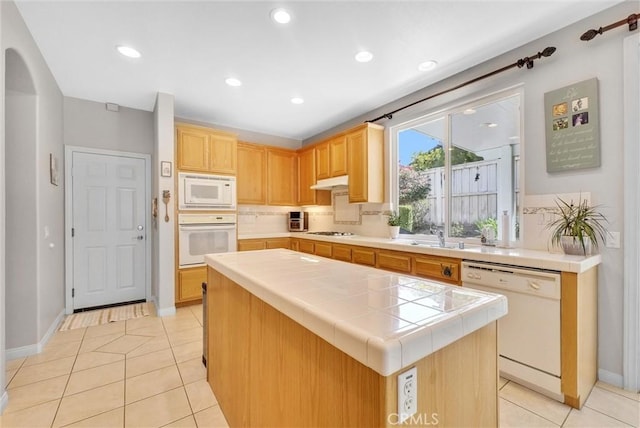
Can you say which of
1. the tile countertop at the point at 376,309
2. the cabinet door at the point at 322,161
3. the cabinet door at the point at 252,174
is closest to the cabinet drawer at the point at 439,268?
the tile countertop at the point at 376,309

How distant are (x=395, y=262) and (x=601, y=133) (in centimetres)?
182

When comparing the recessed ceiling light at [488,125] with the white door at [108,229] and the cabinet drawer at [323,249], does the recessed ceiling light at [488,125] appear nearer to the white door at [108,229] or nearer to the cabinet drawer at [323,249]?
the cabinet drawer at [323,249]

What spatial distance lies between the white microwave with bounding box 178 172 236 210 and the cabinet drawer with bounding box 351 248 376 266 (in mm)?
1868

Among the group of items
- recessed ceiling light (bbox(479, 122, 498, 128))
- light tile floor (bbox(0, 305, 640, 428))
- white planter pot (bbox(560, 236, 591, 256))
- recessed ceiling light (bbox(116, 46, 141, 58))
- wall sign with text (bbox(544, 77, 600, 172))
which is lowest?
light tile floor (bbox(0, 305, 640, 428))

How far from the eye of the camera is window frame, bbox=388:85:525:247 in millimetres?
2428

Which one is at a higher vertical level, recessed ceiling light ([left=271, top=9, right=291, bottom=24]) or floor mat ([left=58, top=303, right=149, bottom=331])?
recessed ceiling light ([left=271, top=9, right=291, bottom=24])

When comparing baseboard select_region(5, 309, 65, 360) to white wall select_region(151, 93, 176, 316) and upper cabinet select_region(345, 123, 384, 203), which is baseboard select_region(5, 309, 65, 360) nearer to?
white wall select_region(151, 93, 176, 316)

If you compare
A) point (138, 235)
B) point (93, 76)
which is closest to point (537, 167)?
point (93, 76)

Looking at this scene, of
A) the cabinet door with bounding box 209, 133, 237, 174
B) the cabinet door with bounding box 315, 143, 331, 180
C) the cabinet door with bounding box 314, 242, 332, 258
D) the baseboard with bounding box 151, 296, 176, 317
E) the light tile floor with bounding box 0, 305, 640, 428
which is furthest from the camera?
the cabinet door with bounding box 315, 143, 331, 180

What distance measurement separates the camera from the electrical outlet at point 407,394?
2.14 feet

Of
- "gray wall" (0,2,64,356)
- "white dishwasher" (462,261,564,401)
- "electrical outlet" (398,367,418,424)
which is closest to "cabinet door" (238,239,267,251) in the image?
"gray wall" (0,2,64,356)

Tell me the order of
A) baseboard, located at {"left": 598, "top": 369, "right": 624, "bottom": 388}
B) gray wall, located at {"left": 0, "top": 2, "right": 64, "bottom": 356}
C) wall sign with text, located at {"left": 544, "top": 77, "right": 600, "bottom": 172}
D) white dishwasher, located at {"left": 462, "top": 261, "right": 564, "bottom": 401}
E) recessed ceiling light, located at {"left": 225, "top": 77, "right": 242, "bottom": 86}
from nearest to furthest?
white dishwasher, located at {"left": 462, "top": 261, "right": 564, "bottom": 401} < baseboard, located at {"left": 598, "top": 369, "right": 624, "bottom": 388} < wall sign with text, located at {"left": 544, "top": 77, "right": 600, "bottom": 172} < gray wall, located at {"left": 0, "top": 2, "right": 64, "bottom": 356} < recessed ceiling light, located at {"left": 225, "top": 77, "right": 242, "bottom": 86}

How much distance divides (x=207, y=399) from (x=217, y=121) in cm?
372

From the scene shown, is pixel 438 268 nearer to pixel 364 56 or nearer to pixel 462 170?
pixel 462 170
